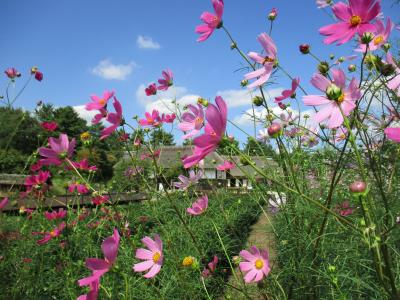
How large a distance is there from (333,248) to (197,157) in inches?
34.9

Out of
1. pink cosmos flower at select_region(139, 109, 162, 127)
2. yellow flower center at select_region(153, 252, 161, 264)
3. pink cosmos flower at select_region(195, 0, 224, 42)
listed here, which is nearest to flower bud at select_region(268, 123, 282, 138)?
pink cosmos flower at select_region(195, 0, 224, 42)

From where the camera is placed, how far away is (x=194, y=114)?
86 cm

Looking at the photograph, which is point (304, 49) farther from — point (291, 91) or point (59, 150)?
point (59, 150)

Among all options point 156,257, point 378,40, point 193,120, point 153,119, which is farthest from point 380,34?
point 153,119

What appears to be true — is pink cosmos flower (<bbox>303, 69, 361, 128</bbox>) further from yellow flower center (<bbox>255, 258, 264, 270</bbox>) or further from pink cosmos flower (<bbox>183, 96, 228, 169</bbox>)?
yellow flower center (<bbox>255, 258, 264, 270</bbox>)

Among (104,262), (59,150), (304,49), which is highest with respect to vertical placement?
(304,49)

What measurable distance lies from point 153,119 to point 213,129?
2.87 feet

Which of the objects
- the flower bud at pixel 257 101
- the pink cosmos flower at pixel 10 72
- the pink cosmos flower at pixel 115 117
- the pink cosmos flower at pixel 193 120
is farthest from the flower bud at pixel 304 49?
the pink cosmos flower at pixel 10 72

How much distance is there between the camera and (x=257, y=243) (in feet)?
7.09

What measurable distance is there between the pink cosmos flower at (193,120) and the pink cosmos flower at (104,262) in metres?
0.31

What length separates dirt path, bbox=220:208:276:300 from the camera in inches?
50.7

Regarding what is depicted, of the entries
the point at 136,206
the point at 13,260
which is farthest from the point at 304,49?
the point at 136,206

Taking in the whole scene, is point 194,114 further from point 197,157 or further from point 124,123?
point 197,157

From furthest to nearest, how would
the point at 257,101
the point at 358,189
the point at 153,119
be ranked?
1. the point at 153,119
2. the point at 257,101
3. the point at 358,189
